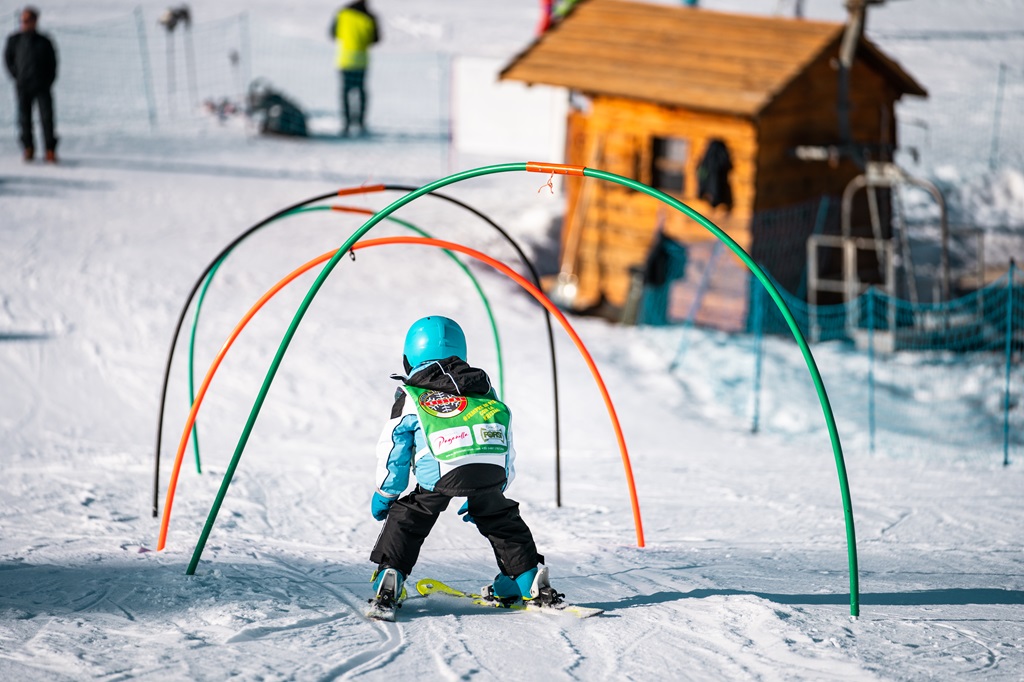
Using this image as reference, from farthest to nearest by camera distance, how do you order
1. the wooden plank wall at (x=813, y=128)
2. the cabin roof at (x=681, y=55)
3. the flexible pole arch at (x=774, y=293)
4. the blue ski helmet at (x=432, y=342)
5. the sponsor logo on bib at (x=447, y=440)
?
the wooden plank wall at (x=813, y=128)
the cabin roof at (x=681, y=55)
the blue ski helmet at (x=432, y=342)
the sponsor logo on bib at (x=447, y=440)
the flexible pole arch at (x=774, y=293)

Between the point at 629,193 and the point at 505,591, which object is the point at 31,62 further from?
the point at 505,591

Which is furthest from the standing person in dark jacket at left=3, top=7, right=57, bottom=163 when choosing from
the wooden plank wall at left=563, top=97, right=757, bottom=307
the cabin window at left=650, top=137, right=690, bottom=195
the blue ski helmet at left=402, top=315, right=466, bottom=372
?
the blue ski helmet at left=402, top=315, right=466, bottom=372

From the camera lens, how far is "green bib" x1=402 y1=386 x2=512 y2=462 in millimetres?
5125

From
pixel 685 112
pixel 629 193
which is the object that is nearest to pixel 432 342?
pixel 685 112

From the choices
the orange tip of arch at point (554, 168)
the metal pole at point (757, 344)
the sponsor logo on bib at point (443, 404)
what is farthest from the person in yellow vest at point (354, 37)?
the sponsor logo on bib at point (443, 404)

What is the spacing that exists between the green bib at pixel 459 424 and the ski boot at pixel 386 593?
A: 630 millimetres

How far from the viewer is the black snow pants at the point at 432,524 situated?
17.1 ft

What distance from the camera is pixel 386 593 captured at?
5.28 m

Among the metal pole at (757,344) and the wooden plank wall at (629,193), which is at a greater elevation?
the wooden plank wall at (629,193)

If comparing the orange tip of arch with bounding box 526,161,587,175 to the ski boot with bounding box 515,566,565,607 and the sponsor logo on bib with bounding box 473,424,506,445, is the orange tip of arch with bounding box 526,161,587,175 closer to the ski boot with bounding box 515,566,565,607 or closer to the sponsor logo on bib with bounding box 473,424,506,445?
the sponsor logo on bib with bounding box 473,424,506,445

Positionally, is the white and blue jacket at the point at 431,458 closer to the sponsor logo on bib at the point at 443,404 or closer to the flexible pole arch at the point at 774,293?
the sponsor logo on bib at the point at 443,404

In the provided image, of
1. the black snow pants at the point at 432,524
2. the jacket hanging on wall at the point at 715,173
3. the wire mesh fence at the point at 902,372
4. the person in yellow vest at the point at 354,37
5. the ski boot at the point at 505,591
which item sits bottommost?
the wire mesh fence at the point at 902,372

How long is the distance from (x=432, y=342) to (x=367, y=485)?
128 inches

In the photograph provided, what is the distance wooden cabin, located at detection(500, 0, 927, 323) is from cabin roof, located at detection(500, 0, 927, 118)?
0.05 feet
